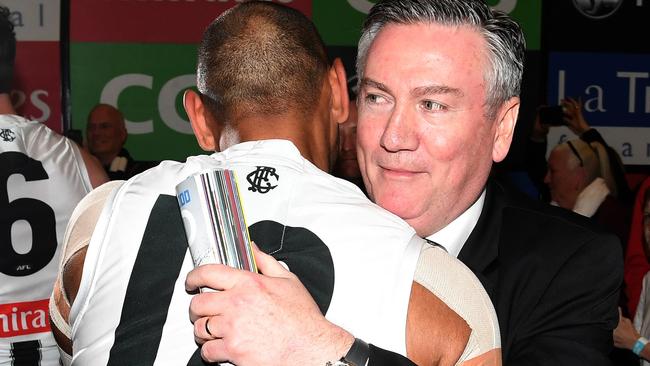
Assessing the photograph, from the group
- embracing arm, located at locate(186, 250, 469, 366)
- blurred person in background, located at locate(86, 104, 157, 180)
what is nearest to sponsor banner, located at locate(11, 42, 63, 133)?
blurred person in background, located at locate(86, 104, 157, 180)

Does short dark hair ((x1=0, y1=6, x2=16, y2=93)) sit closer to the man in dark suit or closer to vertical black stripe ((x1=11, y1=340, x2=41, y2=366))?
vertical black stripe ((x1=11, y1=340, x2=41, y2=366))

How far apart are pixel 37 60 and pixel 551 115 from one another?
3458 mm

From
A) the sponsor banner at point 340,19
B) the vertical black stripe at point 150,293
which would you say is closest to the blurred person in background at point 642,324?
the sponsor banner at point 340,19

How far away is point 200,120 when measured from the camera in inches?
62.4

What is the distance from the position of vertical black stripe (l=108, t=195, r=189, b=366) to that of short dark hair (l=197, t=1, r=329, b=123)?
0.27 m

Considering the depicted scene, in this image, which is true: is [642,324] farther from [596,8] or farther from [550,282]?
[596,8]

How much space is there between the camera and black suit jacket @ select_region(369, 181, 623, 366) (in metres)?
1.70

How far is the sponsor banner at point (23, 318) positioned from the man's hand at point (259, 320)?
A: 6.84ft

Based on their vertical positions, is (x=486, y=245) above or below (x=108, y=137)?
below

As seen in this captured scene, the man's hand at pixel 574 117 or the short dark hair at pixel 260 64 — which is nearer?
the short dark hair at pixel 260 64

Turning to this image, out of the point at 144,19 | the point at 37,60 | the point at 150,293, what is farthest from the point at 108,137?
the point at 150,293

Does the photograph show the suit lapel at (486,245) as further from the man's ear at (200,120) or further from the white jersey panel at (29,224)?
the white jersey panel at (29,224)

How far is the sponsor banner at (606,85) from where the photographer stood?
19.9 ft

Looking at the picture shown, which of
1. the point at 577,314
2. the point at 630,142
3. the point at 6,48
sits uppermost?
the point at 6,48
